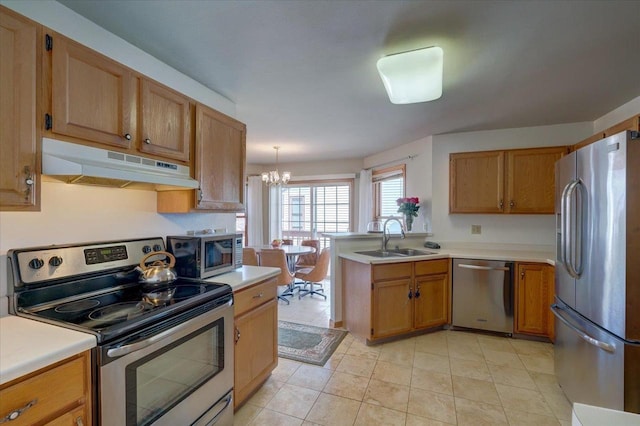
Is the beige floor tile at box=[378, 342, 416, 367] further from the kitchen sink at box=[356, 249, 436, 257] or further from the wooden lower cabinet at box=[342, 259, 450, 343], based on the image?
the kitchen sink at box=[356, 249, 436, 257]

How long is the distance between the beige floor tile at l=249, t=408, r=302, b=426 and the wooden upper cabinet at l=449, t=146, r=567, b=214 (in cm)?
286

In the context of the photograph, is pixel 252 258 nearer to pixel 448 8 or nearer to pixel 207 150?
pixel 207 150

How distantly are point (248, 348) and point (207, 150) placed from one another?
4.64 feet

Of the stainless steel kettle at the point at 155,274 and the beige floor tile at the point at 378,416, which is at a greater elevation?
the stainless steel kettle at the point at 155,274

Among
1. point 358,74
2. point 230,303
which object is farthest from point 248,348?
point 358,74

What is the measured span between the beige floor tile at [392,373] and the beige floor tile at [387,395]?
0.19ft

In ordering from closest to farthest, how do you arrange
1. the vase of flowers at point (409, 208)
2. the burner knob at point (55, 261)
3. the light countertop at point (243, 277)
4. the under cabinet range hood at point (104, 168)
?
the under cabinet range hood at point (104, 168) → the burner knob at point (55, 261) → the light countertop at point (243, 277) → the vase of flowers at point (409, 208)

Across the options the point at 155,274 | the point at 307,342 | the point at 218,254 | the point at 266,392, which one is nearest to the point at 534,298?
the point at 307,342

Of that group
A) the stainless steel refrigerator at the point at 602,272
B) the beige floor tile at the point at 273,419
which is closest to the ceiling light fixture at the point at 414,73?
the stainless steel refrigerator at the point at 602,272

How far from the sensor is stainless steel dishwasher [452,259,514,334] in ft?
10.0

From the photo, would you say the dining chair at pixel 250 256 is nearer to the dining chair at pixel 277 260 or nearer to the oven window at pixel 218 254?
the dining chair at pixel 277 260

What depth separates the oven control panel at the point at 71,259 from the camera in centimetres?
129

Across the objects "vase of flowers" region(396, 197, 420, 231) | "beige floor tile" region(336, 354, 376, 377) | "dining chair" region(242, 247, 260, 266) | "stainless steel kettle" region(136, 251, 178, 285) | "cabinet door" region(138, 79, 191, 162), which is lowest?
"beige floor tile" region(336, 354, 376, 377)

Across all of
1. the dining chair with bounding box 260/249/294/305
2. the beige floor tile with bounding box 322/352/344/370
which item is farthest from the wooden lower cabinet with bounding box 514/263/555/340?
the dining chair with bounding box 260/249/294/305
